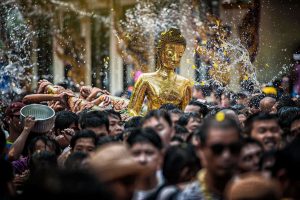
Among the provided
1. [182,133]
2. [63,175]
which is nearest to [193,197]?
[63,175]

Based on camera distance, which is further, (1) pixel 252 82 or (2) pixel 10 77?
(1) pixel 252 82

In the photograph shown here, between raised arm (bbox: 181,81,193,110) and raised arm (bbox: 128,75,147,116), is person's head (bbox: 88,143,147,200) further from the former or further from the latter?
raised arm (bbox: 181,81,193,110)

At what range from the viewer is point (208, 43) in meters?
18.3

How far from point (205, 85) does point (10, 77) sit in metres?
3.54

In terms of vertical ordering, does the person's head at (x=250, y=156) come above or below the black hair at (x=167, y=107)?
above

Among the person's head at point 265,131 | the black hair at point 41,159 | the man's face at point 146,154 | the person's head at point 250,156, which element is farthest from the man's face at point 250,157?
the black hair at point 41,159

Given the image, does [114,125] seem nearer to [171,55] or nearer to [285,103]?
[171,55]

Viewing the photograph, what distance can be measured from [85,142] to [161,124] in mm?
733

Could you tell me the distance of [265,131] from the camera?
6602mm

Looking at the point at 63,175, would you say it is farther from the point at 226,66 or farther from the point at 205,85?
the point at 205,85

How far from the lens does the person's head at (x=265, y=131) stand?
6520 mm

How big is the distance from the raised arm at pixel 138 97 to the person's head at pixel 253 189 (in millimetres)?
5674

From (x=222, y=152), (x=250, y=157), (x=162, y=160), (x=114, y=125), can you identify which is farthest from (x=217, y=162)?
(x=114, y=125)

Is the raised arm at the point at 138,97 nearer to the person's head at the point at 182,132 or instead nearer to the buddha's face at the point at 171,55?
the buddha's face at the point at 171,55
